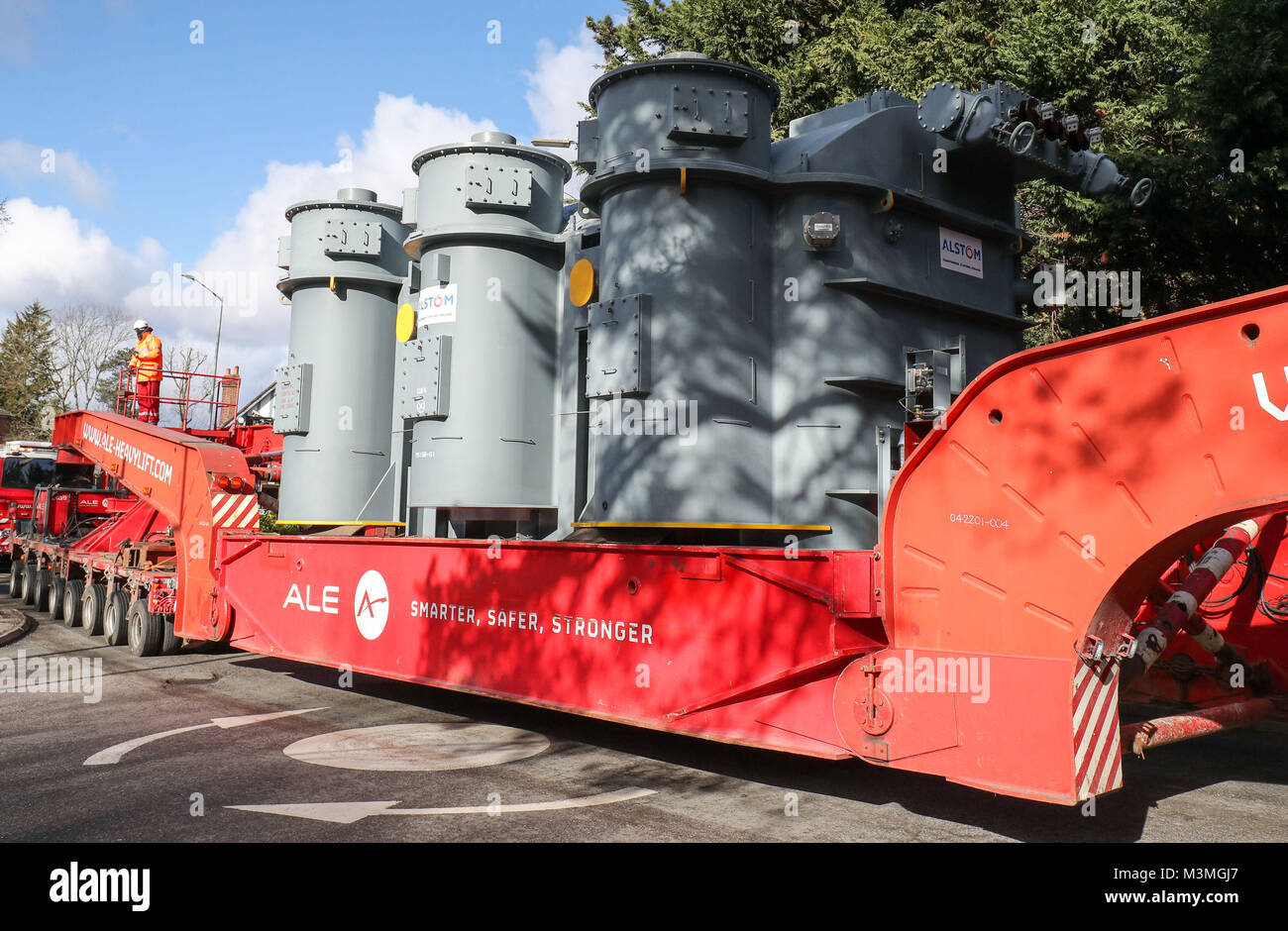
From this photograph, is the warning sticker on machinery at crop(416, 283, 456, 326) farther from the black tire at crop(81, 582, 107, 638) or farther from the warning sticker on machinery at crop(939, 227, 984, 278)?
the black tire at crop(81, 582, 107, 638)

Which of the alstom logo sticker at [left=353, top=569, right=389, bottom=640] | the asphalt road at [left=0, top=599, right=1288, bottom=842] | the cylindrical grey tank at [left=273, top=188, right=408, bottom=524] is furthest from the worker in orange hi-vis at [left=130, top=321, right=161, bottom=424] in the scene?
the alstom logo sticker at [left=353, top=569, right=389, bottom=640]

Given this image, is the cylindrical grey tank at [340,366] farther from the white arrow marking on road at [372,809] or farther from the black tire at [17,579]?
the black tire at [17,579]

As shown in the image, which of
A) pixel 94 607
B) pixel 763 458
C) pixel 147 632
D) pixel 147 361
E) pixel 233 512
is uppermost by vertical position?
pixel 147 361

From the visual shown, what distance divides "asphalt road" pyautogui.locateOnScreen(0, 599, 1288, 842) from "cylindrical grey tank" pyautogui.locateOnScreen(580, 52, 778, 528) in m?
1.89

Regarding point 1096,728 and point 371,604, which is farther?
point 371,604

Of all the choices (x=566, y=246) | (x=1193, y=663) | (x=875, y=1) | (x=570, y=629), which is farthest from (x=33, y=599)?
(x=875, y=1)

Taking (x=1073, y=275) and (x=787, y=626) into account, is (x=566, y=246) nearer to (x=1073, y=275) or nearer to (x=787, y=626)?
(x=787, y=626)

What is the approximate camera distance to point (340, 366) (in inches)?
421

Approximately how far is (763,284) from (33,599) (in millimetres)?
15973

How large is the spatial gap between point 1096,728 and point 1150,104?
41.4ft

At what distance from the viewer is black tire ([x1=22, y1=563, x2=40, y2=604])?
16906 mm

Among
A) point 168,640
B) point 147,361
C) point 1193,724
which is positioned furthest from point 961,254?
point 147,361

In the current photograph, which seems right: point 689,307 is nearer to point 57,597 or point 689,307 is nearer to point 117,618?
point 117,618

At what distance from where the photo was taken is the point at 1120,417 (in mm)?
4168
